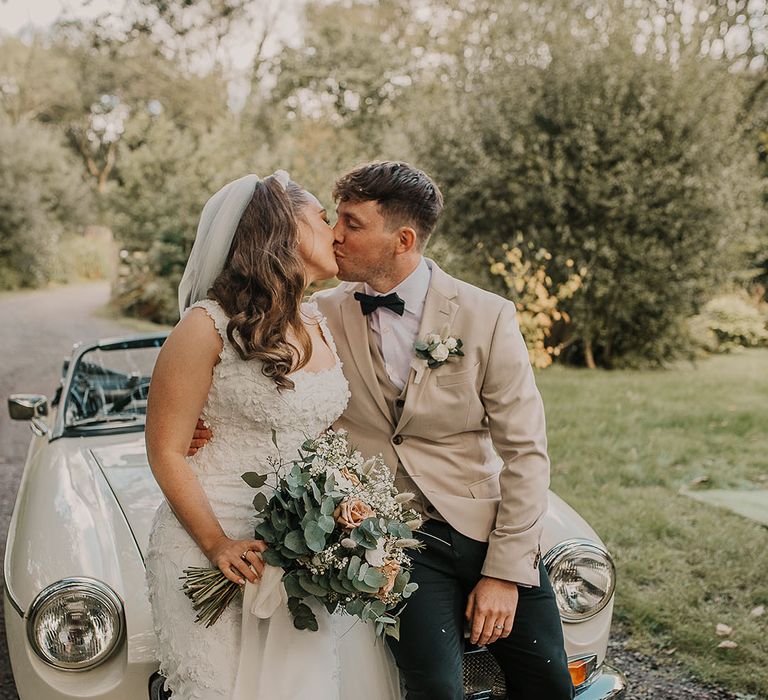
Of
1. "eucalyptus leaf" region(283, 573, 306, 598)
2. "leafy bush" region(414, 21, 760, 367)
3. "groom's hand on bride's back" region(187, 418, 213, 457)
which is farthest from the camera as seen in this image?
"leafy bush" region(414, 21, 760, 367)

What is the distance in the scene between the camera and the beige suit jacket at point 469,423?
8.29ft

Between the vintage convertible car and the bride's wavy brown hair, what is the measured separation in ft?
3.05

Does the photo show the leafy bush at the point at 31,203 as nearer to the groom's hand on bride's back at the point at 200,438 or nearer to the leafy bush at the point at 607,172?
the leafy bush at the point at 607,172

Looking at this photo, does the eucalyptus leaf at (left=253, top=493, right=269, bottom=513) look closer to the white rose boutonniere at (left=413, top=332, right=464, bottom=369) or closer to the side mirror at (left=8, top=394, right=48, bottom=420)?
the white rose boutonniere at (left=413, top=332, right=464, bottom=369)

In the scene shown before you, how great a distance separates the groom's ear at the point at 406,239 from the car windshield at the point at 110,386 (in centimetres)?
185

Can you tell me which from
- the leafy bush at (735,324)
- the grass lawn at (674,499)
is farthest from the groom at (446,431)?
the leafy bush at (735,324)

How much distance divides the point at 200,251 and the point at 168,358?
361mm

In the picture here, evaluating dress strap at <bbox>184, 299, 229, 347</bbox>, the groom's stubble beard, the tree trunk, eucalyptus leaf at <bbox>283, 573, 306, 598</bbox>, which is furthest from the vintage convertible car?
the tree trunk

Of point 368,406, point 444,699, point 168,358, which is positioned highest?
point 168,358

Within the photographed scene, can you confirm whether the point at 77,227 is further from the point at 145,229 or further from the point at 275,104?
the point at 145,229

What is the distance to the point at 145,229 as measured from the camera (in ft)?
55.0

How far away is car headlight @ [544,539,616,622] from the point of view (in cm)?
270

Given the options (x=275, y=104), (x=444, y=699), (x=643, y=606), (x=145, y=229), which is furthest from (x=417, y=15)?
(x=444, y=699)

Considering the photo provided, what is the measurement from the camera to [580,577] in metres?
2.74
